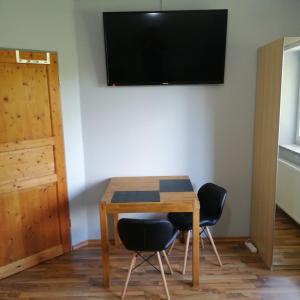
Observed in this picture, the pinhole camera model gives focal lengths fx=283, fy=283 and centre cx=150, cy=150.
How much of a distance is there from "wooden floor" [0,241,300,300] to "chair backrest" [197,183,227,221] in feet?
1.66

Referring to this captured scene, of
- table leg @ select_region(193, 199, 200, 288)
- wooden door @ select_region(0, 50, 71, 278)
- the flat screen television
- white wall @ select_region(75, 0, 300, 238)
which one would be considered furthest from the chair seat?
the flat screen television

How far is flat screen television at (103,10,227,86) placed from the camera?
108 inches

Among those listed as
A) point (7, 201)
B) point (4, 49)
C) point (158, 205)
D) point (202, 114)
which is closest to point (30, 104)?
point (4, 49)

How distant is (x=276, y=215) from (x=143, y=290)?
1.43 meters

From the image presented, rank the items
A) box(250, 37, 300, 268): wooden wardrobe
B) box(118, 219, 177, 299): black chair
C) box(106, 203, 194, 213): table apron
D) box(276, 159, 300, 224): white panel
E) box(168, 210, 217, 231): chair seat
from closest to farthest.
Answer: box(118, 219, 177, 299): black chair < box(106, 203, 194, 213): table apron < box(250, 37, 300, 268): wooden wardrobe < box(168, 210, 217, 231): chair seat < box(276, 159, 300, 224): white panel

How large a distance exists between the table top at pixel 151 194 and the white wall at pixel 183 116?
0.71 ft

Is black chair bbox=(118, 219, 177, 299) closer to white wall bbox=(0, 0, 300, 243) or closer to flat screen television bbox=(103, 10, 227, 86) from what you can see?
white wall bbox=(0, 0, 300, 243)

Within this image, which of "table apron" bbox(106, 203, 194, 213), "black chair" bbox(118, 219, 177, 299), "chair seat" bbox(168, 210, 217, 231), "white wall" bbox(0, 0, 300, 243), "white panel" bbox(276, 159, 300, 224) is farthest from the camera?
"white wall" bbox(0, 0, 300, 243)

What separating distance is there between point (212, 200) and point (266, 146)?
28.7 inches

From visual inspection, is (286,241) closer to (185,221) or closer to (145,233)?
(185,221)

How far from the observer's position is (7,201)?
2598mm

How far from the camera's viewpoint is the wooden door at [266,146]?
249 cm

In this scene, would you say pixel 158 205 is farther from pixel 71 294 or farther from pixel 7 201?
pixel 7 201

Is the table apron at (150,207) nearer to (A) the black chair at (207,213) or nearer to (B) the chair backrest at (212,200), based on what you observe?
(A) the black chair at (207,213)
